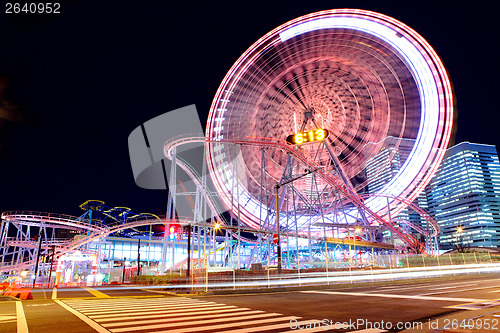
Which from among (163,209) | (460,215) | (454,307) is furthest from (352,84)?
(460,215)

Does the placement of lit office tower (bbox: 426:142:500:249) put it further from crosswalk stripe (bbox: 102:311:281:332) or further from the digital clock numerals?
crosswalk stripe (bbox: 102:311:281:332)

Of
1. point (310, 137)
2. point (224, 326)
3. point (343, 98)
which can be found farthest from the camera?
point (343, 98)

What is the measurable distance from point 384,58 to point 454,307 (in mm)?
30565

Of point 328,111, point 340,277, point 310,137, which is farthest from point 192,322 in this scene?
point 328,111

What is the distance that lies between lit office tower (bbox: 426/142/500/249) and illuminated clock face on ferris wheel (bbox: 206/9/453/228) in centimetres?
9569

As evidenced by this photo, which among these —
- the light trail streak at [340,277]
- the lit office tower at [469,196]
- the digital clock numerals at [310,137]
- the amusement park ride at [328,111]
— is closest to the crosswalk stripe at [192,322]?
the digital clock numerals at [310,137]

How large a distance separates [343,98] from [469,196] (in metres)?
118

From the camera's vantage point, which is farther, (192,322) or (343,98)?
(343,98)

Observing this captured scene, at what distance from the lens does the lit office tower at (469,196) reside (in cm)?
11575

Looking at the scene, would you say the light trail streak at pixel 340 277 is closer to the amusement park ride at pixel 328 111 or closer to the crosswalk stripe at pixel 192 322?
the amusement park ride at pixel 328 111

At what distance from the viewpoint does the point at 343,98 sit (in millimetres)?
36125

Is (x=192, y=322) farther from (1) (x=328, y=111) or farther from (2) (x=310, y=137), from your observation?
(1) (x=328, y=111)

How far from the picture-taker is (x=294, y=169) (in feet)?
144

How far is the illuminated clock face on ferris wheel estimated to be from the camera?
30797mm
